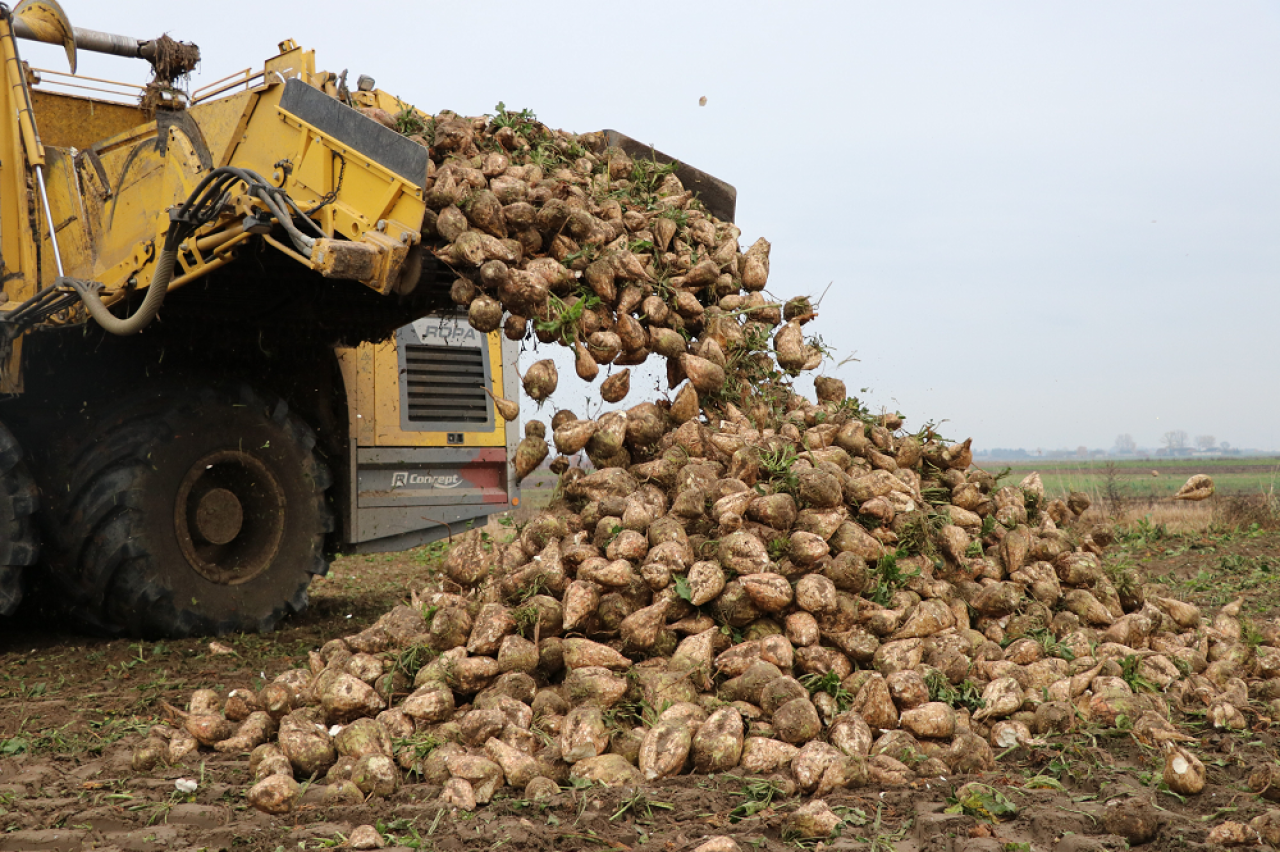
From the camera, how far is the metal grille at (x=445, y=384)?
287 inches

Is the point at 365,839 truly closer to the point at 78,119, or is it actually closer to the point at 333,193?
the point at 333,193

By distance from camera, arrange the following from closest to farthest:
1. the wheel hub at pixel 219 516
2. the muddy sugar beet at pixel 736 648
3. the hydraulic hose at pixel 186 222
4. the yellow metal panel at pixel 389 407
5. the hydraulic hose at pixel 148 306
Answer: the muddy sugar beet at pixel 736 648
the hydraulic hose at pixel 186 222
the hydraulic hose at pixel 148 306
the wheel hub at pixel 219 516
the yellow metal panel at pixel 389 407

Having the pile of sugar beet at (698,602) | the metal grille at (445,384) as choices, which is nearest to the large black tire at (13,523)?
the pile of sugar beet at (698,602)

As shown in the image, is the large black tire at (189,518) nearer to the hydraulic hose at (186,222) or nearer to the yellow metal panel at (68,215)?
the hydraulic hose at (186,222)

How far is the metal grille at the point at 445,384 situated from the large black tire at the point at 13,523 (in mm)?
2528

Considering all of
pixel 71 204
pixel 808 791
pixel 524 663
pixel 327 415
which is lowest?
pixel 808 791

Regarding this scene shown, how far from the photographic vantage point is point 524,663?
3.86 metres

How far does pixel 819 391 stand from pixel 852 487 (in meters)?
1.05

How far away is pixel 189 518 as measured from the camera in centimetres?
579

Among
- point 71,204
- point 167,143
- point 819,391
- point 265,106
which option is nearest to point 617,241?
point 819,391

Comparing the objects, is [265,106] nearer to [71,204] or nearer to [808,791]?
[71,204]

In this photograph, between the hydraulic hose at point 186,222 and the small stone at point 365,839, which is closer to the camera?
the small stone at point 365,839

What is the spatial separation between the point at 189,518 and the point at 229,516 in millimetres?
237

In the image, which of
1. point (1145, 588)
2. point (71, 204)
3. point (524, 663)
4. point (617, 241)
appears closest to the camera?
point (524, 663)
